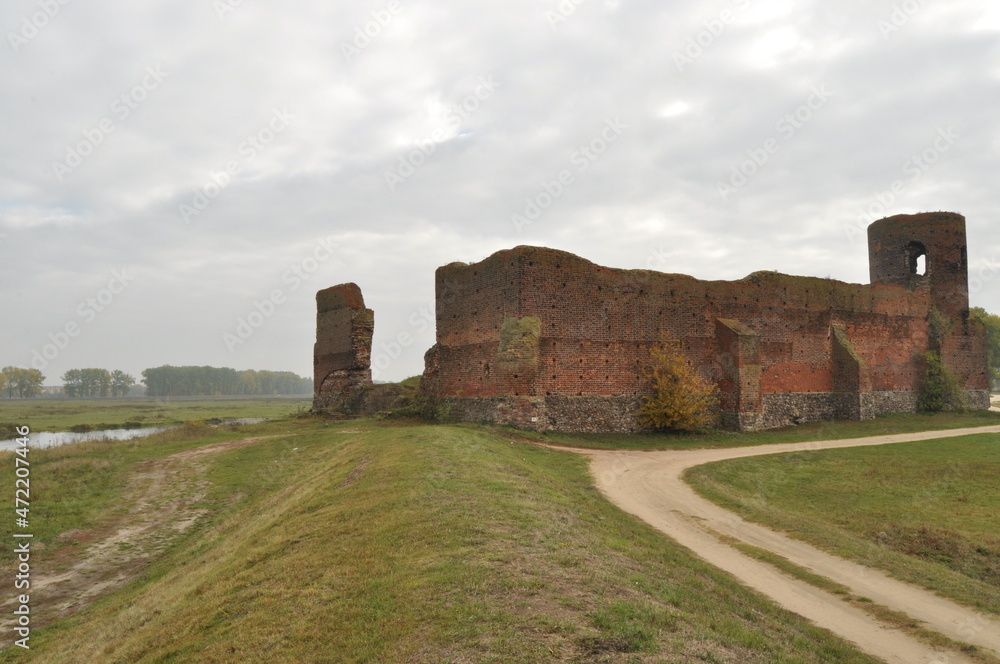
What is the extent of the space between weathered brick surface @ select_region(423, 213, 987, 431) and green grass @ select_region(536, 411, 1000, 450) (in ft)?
2.68

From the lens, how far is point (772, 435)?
24.8 metres

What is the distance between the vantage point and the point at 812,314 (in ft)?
99.3

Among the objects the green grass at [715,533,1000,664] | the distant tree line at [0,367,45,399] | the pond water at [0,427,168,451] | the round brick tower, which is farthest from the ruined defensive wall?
the distant tree line at [0,367,45,399]

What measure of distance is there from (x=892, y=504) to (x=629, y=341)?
12.2 m

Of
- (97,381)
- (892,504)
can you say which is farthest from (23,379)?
(892,504)

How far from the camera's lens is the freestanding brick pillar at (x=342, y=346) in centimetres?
2992

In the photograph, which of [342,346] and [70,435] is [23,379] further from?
[342,346]

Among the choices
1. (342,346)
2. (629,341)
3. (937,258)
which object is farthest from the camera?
(937,258)

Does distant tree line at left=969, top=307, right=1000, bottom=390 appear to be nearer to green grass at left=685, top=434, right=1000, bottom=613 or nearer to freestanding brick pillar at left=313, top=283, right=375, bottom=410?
green grass at left=685, top=434, right=1000, bottom=613

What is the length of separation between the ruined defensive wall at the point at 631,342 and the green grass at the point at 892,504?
6.34m

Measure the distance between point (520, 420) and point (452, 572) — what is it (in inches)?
619

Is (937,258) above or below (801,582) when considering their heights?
above

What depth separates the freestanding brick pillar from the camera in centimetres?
2992

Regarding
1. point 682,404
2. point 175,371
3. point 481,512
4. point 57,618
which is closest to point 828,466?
point 682,404
